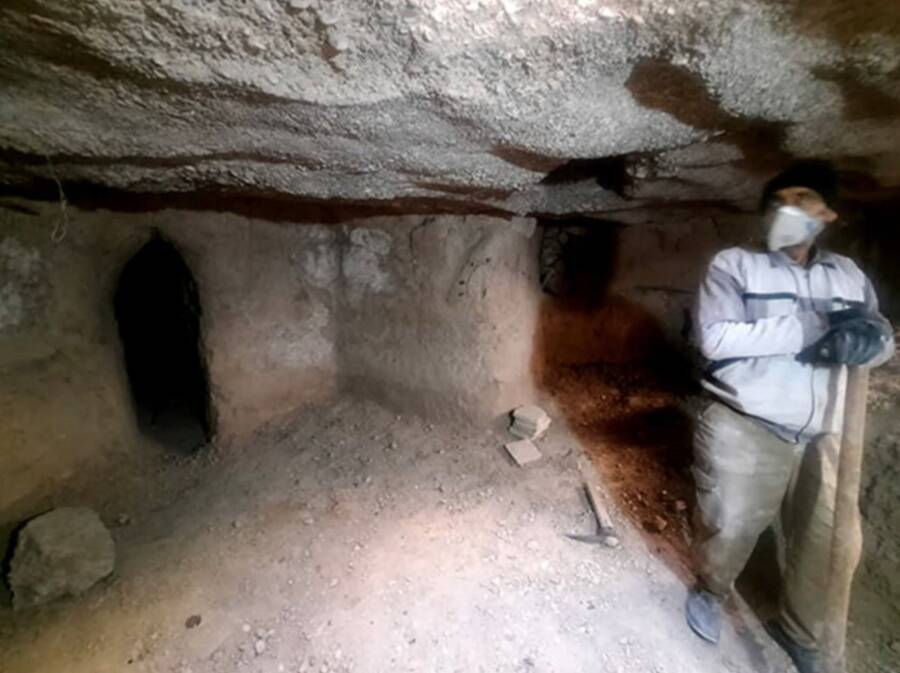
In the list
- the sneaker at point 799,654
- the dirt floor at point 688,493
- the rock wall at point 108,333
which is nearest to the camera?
the sneaker at point 799,654

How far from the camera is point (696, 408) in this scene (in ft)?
11.5

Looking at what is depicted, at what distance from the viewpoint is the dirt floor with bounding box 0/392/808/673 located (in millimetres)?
1841

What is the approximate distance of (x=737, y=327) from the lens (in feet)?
5.43

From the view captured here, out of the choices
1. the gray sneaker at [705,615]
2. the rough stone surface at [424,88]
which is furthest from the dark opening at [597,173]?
the gray sneaker at [705,615]

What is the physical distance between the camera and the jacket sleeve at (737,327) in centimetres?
164


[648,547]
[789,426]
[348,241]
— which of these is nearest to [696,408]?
[648,547]

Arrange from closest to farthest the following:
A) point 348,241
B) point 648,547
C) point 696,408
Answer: point 648,547
point 348,241
point 696,408

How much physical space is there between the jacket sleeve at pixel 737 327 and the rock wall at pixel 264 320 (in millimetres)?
1461

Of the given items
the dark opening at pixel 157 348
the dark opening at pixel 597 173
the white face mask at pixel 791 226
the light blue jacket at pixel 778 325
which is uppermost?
the dark opening at pixel 597 173

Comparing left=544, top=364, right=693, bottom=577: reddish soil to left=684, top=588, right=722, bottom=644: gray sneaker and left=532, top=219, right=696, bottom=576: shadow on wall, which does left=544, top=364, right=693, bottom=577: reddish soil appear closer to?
left=532, top=219, right=696, bottom=576: shadow on wall

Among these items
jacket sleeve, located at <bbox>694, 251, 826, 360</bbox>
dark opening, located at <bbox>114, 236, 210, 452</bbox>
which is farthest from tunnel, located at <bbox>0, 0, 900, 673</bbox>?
dark opening, located at <bbox>114, 236, 210, 452</bbox>

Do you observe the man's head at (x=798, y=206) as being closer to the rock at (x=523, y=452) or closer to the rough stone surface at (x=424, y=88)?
the rough stone surface at (x=424, y=88)

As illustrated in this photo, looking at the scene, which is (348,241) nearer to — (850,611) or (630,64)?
(630,64)

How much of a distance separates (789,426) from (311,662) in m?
1.81
